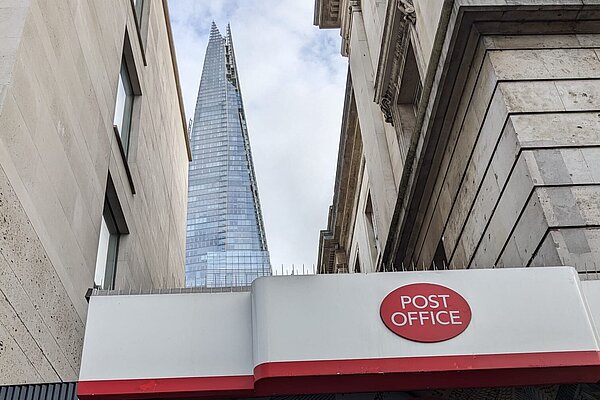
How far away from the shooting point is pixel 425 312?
730 centimetres

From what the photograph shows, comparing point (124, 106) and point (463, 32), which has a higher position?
point (124, 106)

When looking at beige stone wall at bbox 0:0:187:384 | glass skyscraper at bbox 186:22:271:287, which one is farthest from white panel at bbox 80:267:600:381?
glass skyscraper at bbox 186:22:271:287

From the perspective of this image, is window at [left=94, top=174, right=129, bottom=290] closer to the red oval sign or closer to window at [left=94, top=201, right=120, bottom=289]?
window at [left=94, top=201, right=120, bottom=289]

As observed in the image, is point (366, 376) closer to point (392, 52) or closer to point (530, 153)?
point (530, 153)

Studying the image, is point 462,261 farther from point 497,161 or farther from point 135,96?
point 135,96

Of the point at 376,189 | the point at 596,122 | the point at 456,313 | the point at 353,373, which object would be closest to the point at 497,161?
the point at 596,122

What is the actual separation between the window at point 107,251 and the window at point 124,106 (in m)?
1.93

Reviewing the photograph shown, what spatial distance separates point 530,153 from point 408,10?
253 inches

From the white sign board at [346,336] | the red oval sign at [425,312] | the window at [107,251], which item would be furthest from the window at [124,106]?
the red oval sign at [425,312]

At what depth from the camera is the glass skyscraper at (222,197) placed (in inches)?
6083

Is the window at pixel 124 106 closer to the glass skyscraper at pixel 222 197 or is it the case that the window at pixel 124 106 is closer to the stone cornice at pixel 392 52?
the stone cornice at pixel 392 52

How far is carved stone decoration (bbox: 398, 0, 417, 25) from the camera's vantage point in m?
14.9

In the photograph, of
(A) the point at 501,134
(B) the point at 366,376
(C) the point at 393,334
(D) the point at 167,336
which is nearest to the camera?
(B) the point at 366,376

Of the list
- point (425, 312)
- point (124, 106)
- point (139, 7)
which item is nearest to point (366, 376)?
point (425, 312)
